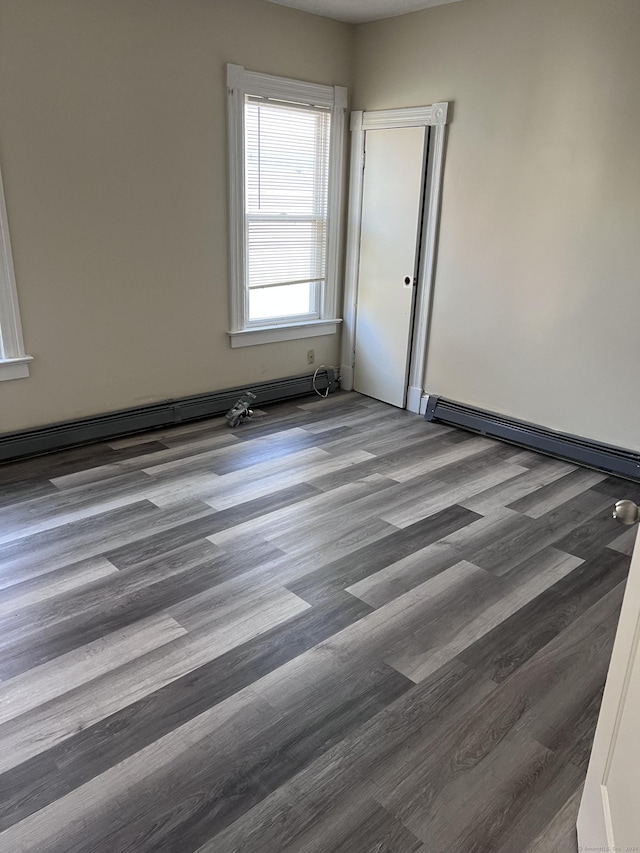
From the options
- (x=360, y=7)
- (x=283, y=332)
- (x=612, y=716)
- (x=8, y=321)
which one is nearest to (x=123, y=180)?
(x=8, y=321)

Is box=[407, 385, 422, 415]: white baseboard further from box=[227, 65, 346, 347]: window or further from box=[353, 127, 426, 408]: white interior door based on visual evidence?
box=[227, 65, 346, 347]: window

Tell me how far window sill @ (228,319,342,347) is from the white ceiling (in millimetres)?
2095

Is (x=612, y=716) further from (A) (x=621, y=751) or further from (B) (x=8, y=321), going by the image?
(B) (x=8, y=321)

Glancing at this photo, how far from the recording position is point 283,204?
15.2 ft

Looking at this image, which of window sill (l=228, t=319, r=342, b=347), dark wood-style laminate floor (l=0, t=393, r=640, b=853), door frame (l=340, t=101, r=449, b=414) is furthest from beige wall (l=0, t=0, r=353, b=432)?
dark wood-style laminate floor (l=0, t=393, r=640, b=853)

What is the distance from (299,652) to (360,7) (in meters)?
4.00

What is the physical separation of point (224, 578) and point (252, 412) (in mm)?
2158

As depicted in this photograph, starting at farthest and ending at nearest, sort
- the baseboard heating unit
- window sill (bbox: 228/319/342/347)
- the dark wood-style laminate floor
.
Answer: window sill (bbox: 228/319/342/347)
the baseboard heating unit
the dark wood-style laminate floor

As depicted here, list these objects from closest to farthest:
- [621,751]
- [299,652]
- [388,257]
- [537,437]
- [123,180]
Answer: [621,751]
[299,652]
[123,180]
[537,437]
[388,257]

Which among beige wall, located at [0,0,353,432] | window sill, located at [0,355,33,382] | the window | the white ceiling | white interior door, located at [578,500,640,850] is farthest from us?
the window

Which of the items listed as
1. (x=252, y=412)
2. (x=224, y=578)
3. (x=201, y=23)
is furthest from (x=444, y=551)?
(x=201, y=23)

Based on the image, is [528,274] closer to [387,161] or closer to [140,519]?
[387,161]

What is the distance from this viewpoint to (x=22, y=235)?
348 cm

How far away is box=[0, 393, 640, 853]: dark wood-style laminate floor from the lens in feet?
5.53
